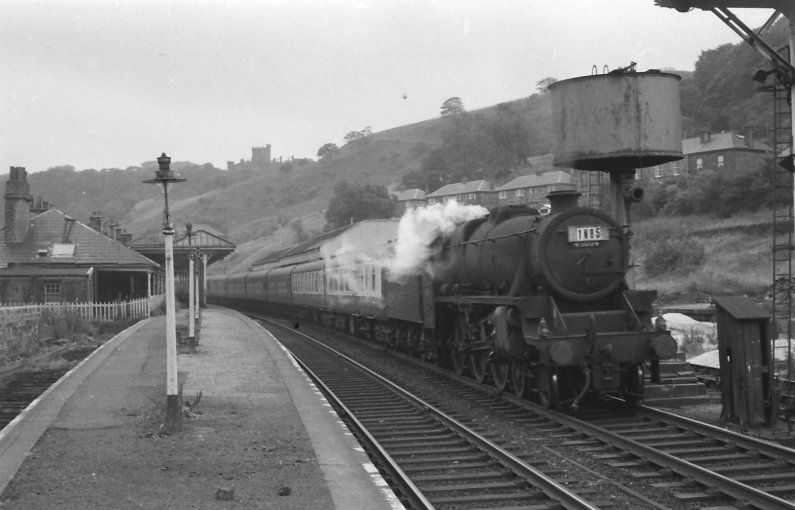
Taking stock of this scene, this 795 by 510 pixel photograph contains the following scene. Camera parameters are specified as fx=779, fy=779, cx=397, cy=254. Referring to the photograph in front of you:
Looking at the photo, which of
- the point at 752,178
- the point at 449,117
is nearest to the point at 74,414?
the point at 752,178

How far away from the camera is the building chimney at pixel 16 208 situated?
32812mm

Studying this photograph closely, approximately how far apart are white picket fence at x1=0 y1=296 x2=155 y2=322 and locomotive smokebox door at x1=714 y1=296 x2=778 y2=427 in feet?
65.9

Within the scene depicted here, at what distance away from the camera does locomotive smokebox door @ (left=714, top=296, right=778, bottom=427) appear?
9508 mm

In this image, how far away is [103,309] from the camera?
31391 millimetres

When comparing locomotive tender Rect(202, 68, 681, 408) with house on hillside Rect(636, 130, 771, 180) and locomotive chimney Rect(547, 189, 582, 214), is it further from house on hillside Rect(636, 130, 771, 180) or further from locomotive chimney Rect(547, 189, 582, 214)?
house on hillside Rect(636, 130, 771, 180)

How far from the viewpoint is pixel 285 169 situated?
590 ft

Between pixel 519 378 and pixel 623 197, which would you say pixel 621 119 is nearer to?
pixel 623 197

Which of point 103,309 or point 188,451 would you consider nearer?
point 188,451

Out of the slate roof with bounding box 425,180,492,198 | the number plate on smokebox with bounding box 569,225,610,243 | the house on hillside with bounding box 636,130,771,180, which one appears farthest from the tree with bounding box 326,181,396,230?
the number plate on smokebox with bounding box 569,225,610,243

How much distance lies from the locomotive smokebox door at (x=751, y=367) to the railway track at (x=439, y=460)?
3138 mm

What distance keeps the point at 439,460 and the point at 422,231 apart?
9.39 metres

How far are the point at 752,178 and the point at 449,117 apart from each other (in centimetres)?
12608

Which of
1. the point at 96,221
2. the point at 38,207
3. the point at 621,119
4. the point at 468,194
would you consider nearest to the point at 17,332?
the point at 621,119

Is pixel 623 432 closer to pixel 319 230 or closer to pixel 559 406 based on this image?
pixel 559 406
